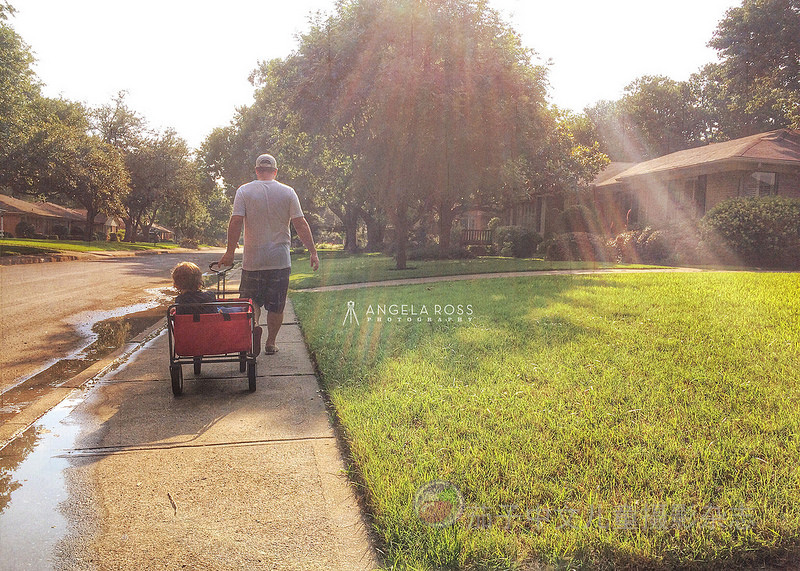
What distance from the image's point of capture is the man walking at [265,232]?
565cm


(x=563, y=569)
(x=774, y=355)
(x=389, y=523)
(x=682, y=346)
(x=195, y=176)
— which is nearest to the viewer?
(x=563, y=569)

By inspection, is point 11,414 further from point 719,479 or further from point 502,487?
point 719,479

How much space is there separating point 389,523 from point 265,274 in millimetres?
3658

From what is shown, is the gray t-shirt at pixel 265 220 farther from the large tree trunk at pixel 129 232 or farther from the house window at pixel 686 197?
the large tree trunk at pixel 129 232

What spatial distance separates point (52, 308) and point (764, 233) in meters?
20.7

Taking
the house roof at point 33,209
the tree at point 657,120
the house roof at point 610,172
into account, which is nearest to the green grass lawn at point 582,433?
the house roof at point 610,172

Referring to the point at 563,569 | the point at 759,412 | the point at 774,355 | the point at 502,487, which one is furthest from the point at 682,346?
the point at 563,569

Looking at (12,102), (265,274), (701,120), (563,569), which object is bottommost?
(563,569)

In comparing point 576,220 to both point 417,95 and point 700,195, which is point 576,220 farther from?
point 417,95

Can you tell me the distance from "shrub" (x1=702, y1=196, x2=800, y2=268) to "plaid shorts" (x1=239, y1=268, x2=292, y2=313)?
59.8 feet

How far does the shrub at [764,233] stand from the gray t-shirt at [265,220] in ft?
59.7

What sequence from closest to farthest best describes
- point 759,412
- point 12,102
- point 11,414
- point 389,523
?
1. point 389,523
2. point 759,412
3. point 11,414
4. point 12,102

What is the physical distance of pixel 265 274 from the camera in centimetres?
577

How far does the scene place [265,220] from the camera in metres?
5.68
